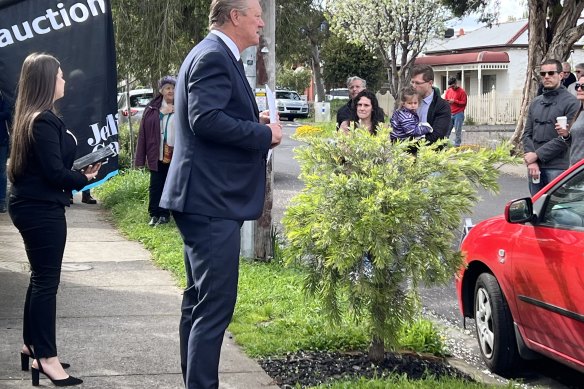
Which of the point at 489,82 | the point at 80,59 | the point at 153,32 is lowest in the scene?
the point at 489,82

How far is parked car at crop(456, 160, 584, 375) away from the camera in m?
5.16

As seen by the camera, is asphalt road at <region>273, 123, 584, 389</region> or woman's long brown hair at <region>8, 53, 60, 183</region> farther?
asphalt road at <region>273, 123, 584, 389</region>

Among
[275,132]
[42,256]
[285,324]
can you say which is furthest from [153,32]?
[275,132]

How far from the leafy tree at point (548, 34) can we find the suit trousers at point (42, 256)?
703 inches

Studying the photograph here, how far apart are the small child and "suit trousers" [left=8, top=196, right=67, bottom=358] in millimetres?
4168

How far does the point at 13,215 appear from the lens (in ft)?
17.2

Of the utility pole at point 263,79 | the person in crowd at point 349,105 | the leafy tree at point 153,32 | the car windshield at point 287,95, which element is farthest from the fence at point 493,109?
the utility pole at point 263,79

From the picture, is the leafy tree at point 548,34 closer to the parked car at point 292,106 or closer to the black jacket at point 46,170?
the black jacket at point 46,170

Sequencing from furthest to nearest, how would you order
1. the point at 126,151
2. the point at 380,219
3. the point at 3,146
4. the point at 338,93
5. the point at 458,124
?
the point at 338,93 < the point at 458,124 < the point at 126,151 < the point at 3,146 < the point at 380,219

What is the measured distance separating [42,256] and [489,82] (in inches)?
2049

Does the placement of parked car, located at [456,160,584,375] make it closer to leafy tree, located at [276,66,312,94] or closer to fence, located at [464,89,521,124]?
fence, located at [464,89,521,124]

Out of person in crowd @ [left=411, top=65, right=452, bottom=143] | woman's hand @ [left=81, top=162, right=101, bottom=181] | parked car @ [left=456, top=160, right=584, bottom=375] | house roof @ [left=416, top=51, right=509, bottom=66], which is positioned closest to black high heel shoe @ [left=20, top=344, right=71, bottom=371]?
woman's hand @ [left=81, top=162, right=101, bottom=181]

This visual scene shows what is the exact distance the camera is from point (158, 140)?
11.8 metres

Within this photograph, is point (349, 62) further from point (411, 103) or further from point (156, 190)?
point (411, 103)
